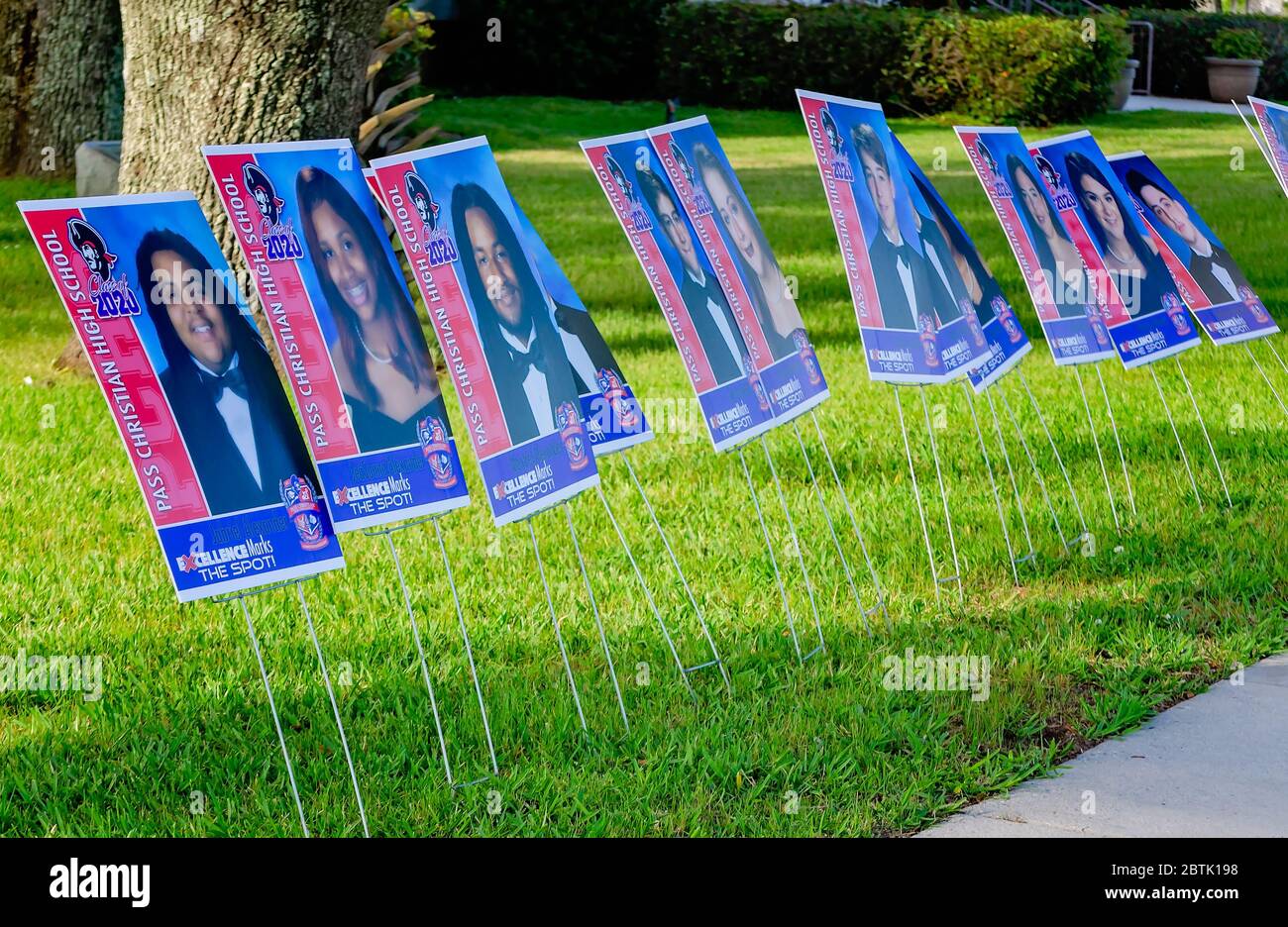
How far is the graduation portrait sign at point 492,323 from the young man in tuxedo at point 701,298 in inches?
22.2

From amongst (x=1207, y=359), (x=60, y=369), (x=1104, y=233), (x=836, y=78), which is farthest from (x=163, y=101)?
(x=836, y=78)

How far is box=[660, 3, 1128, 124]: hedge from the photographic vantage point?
23734mm

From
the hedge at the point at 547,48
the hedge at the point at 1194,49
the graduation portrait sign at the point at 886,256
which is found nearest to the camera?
the graduation portrait sign at the point at 886,256

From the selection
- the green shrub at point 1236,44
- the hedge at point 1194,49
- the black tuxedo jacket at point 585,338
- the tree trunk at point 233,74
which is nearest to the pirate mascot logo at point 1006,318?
the black tuxedo jacket at point 585,338

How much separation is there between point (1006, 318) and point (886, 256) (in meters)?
0.91

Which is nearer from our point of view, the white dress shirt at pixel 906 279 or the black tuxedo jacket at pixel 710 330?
the black tuxedo jacket at pixel 710 330

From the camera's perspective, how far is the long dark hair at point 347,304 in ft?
13.2

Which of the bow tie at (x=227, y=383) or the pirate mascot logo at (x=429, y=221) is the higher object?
the pirate mascot logo at (x=429, y=221)

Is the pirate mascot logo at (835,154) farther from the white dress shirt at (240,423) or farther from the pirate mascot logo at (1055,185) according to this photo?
the white dress shirt at (240,423)

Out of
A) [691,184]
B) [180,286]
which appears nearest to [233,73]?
[691,184]

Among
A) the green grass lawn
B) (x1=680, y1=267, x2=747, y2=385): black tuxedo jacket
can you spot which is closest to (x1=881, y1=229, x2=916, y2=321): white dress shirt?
(x1=680, y1=267, x2=747, y2=385): black tuxedo jacket

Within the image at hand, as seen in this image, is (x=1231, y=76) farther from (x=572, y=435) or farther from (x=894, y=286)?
(x=572, y=435)

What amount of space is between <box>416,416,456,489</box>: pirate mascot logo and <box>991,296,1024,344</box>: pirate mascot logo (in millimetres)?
2865

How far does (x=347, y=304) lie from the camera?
4.09 meters
